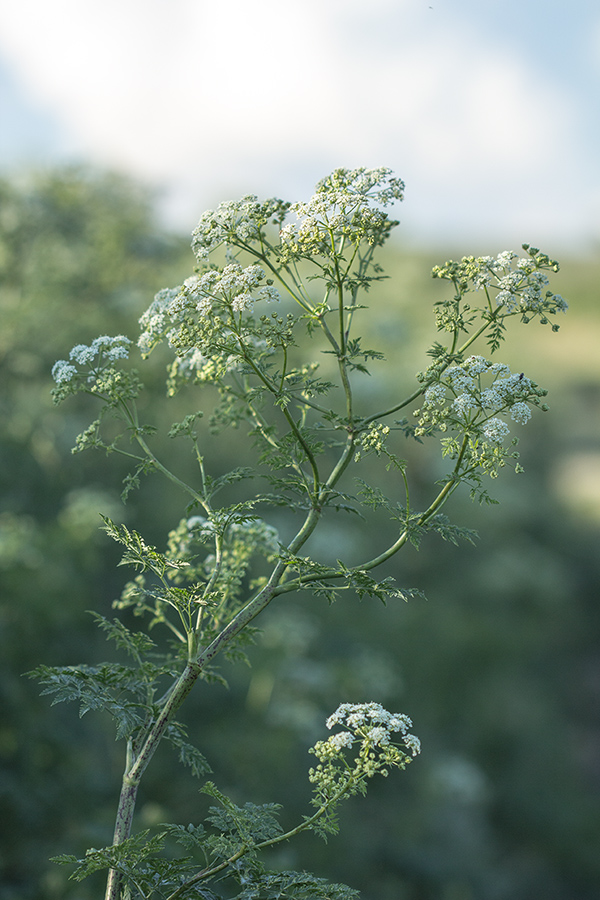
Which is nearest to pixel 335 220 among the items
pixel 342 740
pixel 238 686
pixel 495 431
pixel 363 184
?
pixel 363 184

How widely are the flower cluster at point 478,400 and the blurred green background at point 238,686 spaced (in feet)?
11.6

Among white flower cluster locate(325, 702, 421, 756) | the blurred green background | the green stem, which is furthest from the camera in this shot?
the blurred green background

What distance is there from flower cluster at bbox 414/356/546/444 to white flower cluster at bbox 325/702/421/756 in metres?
0.74

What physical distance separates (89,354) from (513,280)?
116cm

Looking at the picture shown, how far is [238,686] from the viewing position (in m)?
10.1

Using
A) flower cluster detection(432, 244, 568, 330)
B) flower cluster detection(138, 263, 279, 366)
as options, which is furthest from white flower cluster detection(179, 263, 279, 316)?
flower cluster detection(432, 244, 568, 330)

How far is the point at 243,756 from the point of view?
8.59 m

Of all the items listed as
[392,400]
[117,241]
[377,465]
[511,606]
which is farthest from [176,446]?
[511,606]

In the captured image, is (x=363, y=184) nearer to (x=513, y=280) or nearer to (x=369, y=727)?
(x=513, y=280)

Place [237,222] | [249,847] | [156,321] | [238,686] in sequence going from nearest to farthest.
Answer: [249,847], [237,222], [156,321], [238,686]

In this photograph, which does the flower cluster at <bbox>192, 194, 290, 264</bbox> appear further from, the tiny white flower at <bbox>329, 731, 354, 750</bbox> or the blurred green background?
the blurred green background

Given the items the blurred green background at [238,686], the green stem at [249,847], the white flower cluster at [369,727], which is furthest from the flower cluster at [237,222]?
the blurred green background at [238,686]

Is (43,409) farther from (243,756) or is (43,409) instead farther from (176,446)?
(243,756)

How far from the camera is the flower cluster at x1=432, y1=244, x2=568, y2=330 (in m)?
1.83
